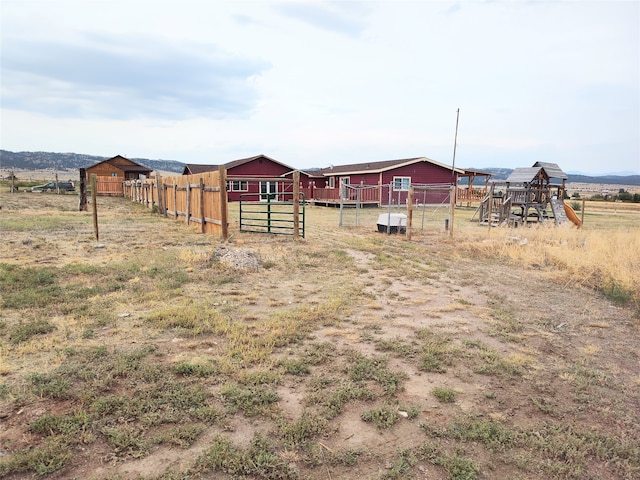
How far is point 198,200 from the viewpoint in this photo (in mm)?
14953

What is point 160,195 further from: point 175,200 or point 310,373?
point 310,373

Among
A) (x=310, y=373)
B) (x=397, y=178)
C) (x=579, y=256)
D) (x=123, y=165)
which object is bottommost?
(x=310, y=373)

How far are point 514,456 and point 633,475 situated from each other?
0.77 meters

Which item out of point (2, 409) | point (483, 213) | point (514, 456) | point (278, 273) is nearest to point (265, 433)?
point (514, 456)

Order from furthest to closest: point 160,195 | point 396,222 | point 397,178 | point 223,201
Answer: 1. point 397,178
2. point 160,195
3. point 396,222
4. point 223,201

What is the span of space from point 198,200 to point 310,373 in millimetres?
12160

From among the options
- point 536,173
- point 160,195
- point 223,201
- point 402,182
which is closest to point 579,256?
point 223,201

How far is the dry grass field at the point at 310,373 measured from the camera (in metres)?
2.78

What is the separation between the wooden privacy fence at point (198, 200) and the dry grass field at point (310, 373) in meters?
4.36

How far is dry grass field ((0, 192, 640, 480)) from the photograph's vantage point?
2.78 metres

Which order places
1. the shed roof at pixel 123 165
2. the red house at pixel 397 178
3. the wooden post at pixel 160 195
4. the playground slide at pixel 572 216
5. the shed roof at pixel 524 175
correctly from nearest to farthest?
the shed roof at pixel 524 175 → the playground slide at pixel 572 216 → the wooden post at pixel 160 195 → the red house at pixel 397 178 → the shed roof at pixel 123 165

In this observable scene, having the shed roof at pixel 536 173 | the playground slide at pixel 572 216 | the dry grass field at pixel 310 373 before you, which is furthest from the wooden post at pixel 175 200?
the playground slide at pixel 572 216

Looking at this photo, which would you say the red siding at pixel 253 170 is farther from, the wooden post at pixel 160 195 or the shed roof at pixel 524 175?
the shed roof at pixel 524 175

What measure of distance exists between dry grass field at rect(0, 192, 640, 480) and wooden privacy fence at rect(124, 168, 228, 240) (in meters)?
4.36
